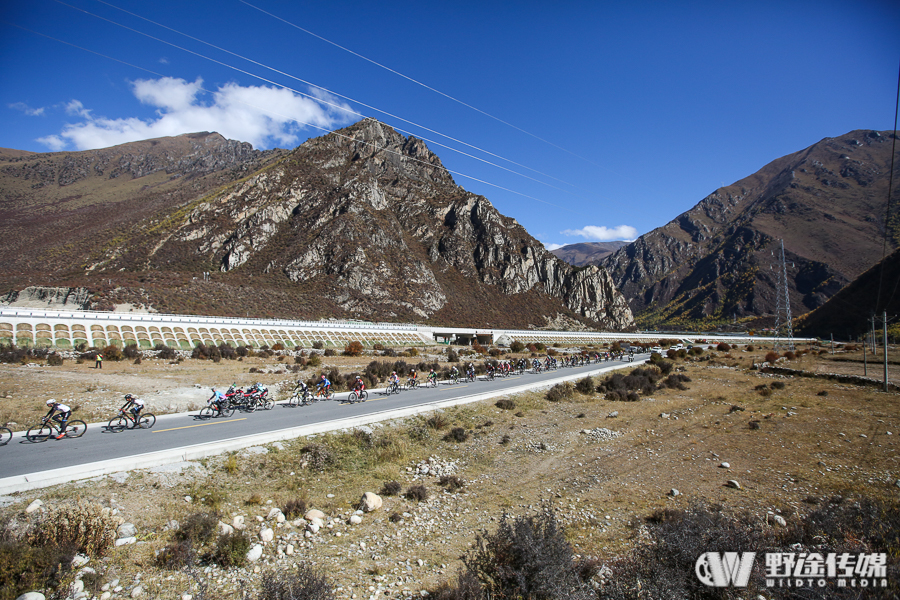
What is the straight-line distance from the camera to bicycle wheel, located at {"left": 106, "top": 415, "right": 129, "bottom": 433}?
11.9 meters

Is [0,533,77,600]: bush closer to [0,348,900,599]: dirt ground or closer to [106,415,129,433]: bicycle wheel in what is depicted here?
[0,348,900,599]: dirt ground

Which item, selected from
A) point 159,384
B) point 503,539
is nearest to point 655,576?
point 503,539

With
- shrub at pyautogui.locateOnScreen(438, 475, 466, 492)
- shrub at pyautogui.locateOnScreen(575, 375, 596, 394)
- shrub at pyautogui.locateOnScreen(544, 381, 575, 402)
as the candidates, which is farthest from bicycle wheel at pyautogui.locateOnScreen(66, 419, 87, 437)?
shrub at pyautogui.locateOnScreen(575, 375, 596, 394)

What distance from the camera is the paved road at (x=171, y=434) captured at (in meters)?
8.95

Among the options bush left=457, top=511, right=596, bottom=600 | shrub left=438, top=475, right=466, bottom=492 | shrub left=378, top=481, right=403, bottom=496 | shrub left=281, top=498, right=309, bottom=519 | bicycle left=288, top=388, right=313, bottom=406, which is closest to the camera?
bush left=457, top=511, right=596, bottom=600

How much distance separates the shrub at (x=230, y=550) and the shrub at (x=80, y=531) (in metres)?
1.66

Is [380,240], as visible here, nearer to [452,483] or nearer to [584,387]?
[584,387]

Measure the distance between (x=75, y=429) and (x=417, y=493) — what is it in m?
10.4

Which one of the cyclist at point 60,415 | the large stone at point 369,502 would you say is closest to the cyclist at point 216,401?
the cyclist at point 60,415

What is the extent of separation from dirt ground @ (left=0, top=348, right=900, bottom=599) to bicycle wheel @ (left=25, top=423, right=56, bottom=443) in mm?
4439

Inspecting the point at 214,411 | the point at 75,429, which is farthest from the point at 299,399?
the point at 75,429

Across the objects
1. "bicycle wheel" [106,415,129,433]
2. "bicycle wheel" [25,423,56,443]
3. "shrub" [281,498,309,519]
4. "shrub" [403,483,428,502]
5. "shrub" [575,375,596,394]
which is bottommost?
"shrub" [575,375,596,394]

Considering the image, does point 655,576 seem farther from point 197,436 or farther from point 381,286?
point 381,286

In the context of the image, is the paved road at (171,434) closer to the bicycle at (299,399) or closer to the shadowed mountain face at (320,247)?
the bicycle at (299,399)
